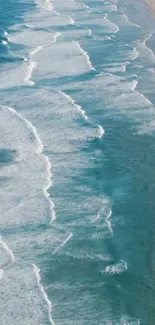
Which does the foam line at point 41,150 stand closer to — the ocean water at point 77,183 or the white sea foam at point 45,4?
the ocean water at point 77,183

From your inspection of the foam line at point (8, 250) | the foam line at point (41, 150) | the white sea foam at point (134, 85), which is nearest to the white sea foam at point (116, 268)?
the foam line at point (8, 250)

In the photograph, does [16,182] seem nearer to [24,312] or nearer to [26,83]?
[24,312]

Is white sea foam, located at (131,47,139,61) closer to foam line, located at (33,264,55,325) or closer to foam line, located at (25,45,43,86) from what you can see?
foam line, located at (25,45,43,86)

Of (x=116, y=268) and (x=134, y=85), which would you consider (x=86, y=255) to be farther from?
(x=134, y=85)

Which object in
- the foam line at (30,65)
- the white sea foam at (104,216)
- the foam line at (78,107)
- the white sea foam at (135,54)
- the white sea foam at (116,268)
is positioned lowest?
the foam line at (30,65)

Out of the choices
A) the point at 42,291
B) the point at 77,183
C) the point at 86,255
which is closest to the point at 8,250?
the point at 86,255

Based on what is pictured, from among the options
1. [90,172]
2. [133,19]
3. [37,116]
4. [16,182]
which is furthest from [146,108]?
[133,19]
